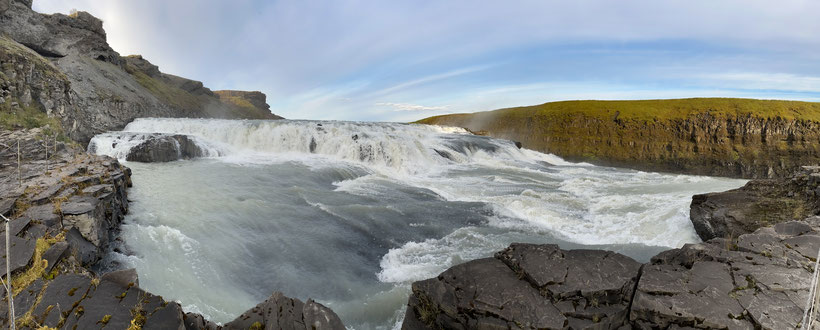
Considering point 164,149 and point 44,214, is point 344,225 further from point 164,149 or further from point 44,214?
point 164,149

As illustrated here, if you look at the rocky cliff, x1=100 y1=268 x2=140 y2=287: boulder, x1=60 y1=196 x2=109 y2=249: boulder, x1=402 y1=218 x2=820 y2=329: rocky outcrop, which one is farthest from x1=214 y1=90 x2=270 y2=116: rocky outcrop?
x1=402 y1=218 x2=820 y2=329: rocky outcrop

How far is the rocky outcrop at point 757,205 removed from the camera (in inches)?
290

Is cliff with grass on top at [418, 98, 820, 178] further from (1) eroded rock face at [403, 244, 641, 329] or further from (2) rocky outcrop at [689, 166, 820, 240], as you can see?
(1) eroded rock face at [403, 244, 641, 329]

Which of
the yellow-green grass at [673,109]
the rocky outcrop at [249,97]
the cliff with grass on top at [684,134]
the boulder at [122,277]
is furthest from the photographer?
the rocky outcrop at [249,97]

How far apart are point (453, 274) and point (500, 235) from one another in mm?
4492

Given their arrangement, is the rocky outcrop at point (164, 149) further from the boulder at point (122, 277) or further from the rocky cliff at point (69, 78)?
the boulder at point (122, 277)

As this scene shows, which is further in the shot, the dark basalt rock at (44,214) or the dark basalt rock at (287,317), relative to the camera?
the dark basalt rock at (44,214)

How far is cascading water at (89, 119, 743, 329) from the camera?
6.31m

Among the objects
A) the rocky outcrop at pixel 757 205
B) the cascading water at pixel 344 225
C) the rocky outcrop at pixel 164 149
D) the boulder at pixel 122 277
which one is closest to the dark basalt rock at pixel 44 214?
the cascading water at pixel 344 225

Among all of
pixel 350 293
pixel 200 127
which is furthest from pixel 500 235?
pixel 200 127

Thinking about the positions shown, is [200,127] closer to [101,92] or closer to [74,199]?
[101,92]

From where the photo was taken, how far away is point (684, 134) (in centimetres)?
3847

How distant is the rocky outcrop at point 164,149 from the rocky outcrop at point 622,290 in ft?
63.5

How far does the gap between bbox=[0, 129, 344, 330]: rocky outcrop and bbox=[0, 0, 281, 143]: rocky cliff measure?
10.9m
